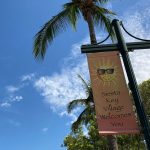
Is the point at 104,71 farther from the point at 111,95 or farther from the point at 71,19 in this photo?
the point at 71,19

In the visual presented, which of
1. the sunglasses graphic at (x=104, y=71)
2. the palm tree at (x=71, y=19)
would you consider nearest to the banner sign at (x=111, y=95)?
the sunglasses graphic at (x=104, y=71)

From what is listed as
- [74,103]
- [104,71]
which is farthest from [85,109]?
[104,71]

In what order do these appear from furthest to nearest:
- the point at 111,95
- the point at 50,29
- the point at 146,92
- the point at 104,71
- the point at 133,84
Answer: the point at 146,92, the point at 50,29, the point at 104,71, the point at 111,95, the point at 133,84

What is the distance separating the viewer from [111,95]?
655 cm

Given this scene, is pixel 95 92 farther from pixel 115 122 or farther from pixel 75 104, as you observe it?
pixel 75 104

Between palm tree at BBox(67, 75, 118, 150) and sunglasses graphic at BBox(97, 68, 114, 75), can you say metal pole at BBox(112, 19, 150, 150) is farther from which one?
palm tree at BBox(67, 75, 118, 150)

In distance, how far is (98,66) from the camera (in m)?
6.79

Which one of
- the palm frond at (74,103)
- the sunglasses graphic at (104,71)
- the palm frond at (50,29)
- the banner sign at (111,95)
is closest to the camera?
the banner sign at (111,95)

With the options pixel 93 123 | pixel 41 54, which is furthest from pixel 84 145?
pixel 41 54

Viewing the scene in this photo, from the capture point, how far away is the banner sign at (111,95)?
6262 millimetres

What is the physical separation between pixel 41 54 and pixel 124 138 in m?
15.5

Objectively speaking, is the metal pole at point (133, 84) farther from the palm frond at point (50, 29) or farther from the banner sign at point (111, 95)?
the palm frond at point (50, 29)

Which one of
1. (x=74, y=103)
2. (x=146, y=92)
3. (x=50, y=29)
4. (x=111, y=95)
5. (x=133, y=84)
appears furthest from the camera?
(x=146, y=92)

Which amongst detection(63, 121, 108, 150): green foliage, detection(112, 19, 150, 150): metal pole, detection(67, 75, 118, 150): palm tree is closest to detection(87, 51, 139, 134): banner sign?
detection(112, 19, 150, 150): metal pole
